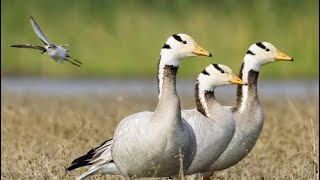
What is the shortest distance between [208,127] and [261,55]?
1.60 meters

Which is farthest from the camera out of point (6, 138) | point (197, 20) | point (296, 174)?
point (197, 20)

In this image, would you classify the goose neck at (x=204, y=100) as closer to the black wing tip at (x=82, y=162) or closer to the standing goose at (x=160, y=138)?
the standing goose at (x=160, y=138)

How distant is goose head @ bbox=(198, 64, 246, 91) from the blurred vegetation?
1773 cm

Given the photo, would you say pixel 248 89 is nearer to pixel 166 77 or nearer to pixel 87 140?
pixel 166 77

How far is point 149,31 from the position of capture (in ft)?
96.8

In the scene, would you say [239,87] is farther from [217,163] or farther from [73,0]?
[73,0]

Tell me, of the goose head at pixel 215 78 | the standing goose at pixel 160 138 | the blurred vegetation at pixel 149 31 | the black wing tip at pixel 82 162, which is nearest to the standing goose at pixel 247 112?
the goose head at pixel 215 78

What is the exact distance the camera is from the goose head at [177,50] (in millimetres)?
9664

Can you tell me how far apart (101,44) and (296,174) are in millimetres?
19445

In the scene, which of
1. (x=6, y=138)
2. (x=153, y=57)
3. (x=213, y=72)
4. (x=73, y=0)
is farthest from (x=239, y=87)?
(x=73, y=0)

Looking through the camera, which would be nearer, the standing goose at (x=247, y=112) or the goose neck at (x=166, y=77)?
the goose neck at (x=166, y=77)

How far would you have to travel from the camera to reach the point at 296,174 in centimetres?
1069

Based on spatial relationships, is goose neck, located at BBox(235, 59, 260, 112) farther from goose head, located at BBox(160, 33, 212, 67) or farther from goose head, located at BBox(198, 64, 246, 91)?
goose head, located at BBox(160, 33, 212, 67)

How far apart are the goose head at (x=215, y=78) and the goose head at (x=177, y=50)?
632 mm
